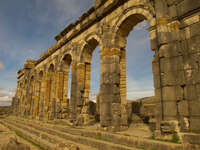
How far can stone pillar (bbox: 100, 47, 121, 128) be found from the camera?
6.32 metres

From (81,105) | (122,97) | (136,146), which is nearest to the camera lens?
(136,146)

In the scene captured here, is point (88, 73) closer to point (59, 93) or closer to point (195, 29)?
point (59, 93)

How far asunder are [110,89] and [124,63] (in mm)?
1536

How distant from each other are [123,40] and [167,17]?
2.64 m

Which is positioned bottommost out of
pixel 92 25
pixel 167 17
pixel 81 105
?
pixel 81 105

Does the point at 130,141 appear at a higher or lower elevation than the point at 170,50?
lower

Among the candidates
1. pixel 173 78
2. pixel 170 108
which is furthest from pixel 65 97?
pixel 173 78

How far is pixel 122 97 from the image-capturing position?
6.73 meters

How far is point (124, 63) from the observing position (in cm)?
725

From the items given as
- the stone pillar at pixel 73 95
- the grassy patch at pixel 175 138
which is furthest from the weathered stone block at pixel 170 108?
the stone pillar at pixel 73 95

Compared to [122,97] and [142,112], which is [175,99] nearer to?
[122,97]

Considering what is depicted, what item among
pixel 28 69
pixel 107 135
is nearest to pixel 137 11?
pixel 107 135

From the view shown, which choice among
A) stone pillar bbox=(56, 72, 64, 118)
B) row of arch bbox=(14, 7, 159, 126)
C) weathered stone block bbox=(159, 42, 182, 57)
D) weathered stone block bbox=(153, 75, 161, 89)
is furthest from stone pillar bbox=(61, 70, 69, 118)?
weathered stone block bbox=(159, 42, 182, 57)

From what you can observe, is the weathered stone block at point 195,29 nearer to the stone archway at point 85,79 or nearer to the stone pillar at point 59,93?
the stone archway at point 85,79
